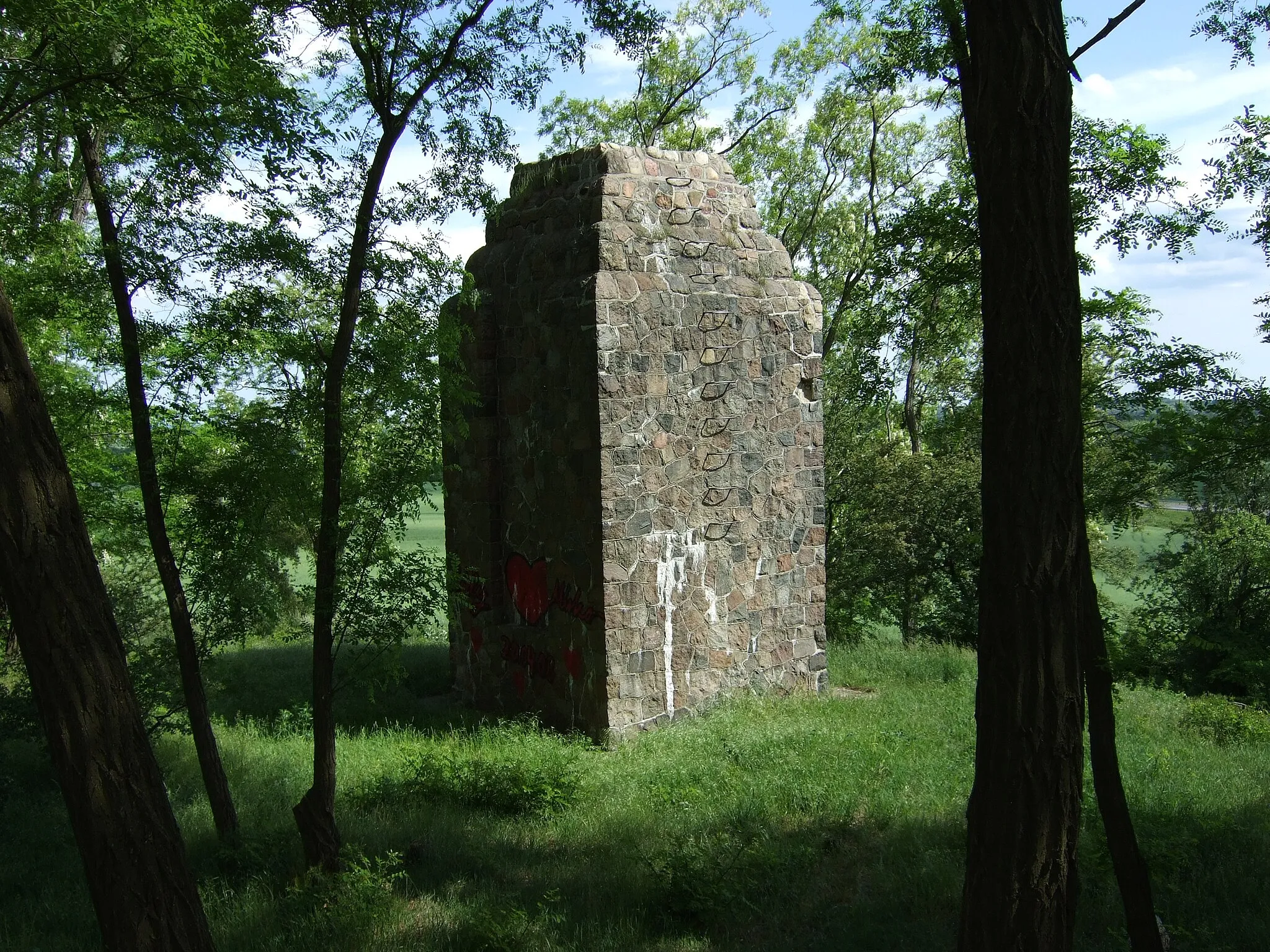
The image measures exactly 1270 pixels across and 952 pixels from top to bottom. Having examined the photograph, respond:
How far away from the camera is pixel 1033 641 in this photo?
3.94 metres

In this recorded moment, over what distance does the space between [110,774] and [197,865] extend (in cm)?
289

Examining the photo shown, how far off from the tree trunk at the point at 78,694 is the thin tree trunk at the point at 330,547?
203cm

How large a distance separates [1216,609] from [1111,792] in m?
10.0

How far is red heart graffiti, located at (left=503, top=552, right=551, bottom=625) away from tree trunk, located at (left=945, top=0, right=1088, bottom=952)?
6346 mm

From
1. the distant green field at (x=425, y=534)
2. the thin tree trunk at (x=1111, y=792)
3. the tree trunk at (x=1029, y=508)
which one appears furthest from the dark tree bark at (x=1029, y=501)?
the distant green field at (x=425, y=534)

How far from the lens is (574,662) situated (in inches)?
375

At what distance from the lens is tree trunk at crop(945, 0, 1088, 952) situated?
155 inches

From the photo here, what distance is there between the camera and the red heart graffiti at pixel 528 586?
32.6 feet

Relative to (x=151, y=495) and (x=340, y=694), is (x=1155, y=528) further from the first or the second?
(x=151, y=495)

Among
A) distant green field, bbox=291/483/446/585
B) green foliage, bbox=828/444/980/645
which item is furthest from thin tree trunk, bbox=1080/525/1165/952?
green foliage, bbox=828/444/980/645

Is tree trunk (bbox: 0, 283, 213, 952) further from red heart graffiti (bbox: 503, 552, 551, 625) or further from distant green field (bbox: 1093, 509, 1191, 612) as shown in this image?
distant green field (bbox: 1093, 509, 1191, 612)

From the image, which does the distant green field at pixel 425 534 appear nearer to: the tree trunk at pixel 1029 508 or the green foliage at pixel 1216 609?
the tree trunk at pixel 1029 508

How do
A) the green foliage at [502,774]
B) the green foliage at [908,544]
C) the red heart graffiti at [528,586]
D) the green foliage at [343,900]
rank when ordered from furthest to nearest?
1. the green foliage at [908,544]
2. the red heart graffiti at [528,586]
3. the green foliage at [502,774]
4. the green foliage at [343,900]

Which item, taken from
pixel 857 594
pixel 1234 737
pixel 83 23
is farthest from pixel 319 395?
pixel 857 594
